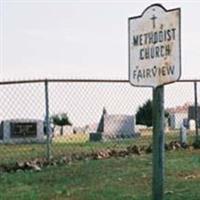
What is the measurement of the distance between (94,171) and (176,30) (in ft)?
21.1

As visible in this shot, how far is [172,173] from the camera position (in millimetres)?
11148

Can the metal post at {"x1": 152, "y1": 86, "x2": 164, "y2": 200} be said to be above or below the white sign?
below

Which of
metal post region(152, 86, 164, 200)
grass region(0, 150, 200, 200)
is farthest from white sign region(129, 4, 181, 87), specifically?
grass region(0, 150, 200, 200)

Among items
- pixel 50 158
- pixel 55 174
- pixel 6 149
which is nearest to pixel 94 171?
pixel 55 174

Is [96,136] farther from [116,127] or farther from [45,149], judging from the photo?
[45,149]

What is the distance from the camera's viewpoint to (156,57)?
5.78 meters

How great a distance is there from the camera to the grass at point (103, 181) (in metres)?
9.12

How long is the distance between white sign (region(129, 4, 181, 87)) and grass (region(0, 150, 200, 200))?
119 inches

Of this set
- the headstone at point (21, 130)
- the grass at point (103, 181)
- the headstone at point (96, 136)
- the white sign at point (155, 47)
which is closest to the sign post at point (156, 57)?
the white sign at point (155, 47)

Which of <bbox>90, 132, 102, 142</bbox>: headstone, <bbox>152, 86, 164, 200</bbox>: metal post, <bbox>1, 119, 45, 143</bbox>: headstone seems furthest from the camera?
<bbox>90, 132, 102, 142</bbox>: headstone

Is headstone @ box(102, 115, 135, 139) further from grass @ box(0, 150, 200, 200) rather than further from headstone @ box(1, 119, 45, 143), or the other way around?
grass @ box(0, 150, 200, 200)

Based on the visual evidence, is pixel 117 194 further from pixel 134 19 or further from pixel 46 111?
pixel 46 111

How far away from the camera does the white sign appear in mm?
5641

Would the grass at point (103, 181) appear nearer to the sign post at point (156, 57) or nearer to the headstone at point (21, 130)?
the sign post at point (156, 57)
